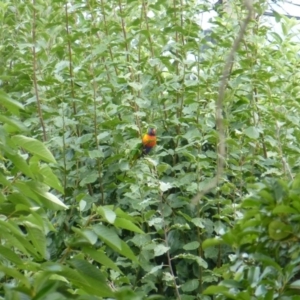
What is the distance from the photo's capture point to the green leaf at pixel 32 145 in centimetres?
165

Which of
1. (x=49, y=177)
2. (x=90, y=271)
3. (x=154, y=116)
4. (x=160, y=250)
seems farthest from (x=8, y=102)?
(x=154, y=116)

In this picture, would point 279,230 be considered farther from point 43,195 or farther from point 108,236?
point 43,195

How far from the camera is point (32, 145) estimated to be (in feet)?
5.46

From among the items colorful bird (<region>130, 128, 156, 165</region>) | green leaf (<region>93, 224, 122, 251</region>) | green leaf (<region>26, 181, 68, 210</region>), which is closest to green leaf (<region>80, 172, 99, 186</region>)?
colorful bird (<region>130, 128, 156, 165</region>)

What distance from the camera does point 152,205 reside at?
3.36 meters

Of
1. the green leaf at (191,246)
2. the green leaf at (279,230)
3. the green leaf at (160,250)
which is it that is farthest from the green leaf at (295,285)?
the green leaf at (191,246)

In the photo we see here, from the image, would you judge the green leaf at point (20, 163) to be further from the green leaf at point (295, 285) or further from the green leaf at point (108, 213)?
the green leaf at point (295, 285)

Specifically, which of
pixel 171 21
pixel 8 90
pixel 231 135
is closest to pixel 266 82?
pixel 231 135

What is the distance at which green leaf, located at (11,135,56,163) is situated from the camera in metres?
1.65

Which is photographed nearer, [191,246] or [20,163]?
[20,163]

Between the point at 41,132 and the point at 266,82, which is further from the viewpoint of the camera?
the point at 41,132

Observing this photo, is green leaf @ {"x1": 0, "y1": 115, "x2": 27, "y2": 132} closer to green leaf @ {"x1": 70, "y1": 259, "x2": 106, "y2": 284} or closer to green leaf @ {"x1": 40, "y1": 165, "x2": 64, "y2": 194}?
green leaf @ {"x1": 40, "y1": 165, "x2": 64, "y2": 194}

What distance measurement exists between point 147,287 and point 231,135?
83cm

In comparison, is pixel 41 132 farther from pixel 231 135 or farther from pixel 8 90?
pixel 231 135
